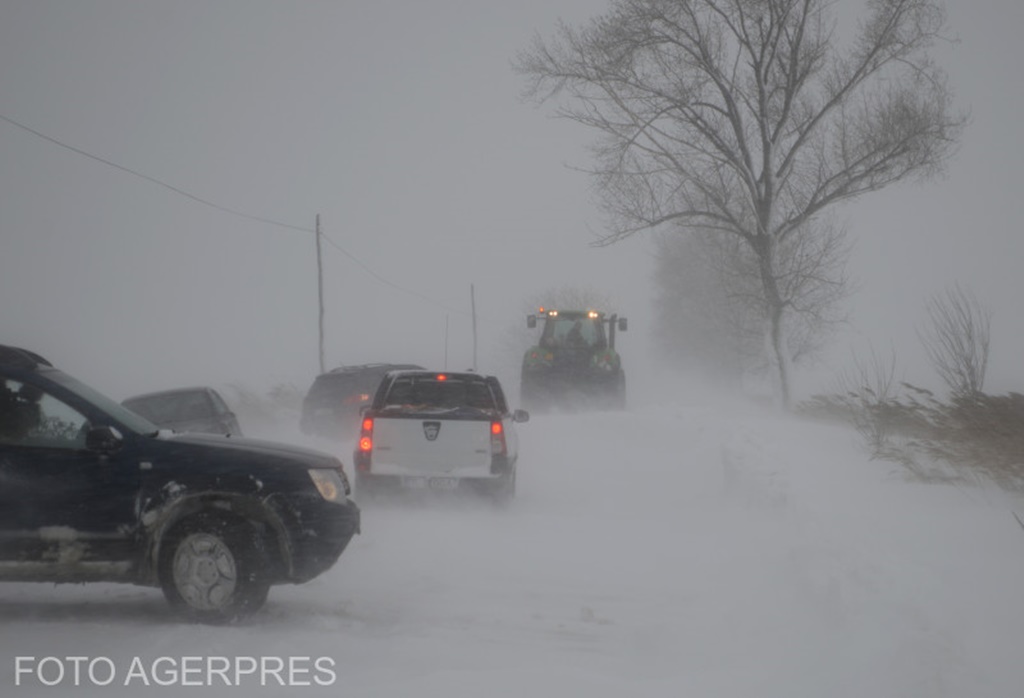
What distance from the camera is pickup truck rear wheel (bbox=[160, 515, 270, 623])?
20.9ft

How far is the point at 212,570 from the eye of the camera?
644 centimetres

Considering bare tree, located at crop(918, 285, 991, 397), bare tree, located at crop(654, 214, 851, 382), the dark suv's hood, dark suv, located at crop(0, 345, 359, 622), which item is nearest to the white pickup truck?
the dark suv's hood

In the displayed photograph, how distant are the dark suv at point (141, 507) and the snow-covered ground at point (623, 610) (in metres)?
0.35

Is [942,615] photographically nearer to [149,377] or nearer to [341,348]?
[149,377]

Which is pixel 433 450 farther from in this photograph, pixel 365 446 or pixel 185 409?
pixel 185 409

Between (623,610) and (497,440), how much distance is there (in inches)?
177

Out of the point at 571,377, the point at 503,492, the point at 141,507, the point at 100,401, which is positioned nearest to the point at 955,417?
the point at 503,492

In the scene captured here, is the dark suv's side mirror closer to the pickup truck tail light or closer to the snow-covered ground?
the snow-covered ground

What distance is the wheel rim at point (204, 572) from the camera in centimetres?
637

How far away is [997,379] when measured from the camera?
49.2 ft

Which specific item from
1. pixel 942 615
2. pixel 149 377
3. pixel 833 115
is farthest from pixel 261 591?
pixel 149 377

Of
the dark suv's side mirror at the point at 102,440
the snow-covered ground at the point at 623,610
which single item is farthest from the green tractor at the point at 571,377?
the dark suv's side mirror at the point at 102,440

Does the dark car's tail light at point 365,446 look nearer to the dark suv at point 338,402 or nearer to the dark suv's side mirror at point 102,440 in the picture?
the dark suv's side mirror at point 102,440

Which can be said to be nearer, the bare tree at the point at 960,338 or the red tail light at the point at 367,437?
the red tail light at the point at 367,437
